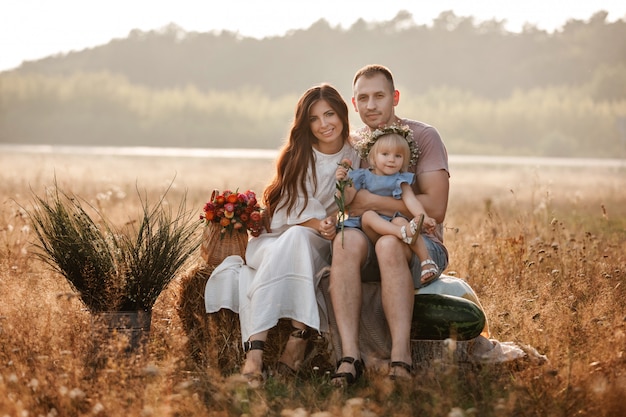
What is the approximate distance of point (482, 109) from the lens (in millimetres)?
85938

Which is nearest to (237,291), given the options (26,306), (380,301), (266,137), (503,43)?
(380,301)

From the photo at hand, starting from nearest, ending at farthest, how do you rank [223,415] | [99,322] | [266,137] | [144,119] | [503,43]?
1. [223,415]
2. [99,322]
3. [266,137]
4. [144,119]
5. [503,43]

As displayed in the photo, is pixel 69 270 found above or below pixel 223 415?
above

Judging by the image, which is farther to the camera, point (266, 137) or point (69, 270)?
point (266, 137)

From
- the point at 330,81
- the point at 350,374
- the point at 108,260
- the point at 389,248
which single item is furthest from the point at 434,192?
the point at 330,81

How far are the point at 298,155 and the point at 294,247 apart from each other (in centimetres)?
86

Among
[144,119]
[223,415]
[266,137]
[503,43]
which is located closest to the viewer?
[223,415]

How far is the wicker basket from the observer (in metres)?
6.28

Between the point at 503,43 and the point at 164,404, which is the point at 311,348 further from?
the point at 503,43

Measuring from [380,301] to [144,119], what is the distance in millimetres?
87906

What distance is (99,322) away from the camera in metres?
5.62

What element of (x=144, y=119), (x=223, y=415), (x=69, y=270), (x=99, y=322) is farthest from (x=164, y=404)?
(x=144, y=119)

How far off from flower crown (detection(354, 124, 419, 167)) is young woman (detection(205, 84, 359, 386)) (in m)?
0.25

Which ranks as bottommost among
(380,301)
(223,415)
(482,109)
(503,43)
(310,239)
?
(223,415)
